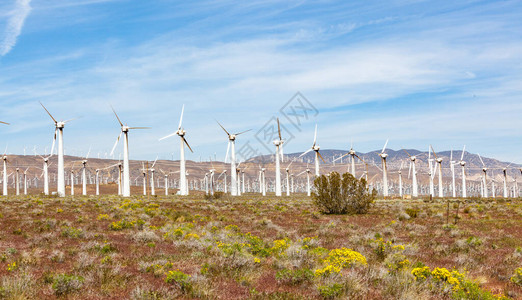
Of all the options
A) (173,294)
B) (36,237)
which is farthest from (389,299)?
(36,237)

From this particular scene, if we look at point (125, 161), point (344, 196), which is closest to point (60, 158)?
point (125, 161)

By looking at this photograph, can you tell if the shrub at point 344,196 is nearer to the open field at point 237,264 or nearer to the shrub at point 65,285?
the open field at point 237,264

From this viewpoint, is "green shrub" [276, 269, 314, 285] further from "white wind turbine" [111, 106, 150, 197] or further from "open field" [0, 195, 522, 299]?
"white wind turbine" [111, 106, 150, 197]

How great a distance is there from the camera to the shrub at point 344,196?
34625mm

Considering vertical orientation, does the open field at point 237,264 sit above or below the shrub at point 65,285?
below

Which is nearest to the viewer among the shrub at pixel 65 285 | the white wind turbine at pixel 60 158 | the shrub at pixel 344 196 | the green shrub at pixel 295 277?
the shrub at pixel 65 285

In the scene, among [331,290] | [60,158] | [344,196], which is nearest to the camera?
[331,290]

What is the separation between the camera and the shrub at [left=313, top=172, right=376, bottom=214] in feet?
114

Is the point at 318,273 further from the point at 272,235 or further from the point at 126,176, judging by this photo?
the point at 126,176

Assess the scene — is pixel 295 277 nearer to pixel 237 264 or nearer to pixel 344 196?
pixel 237 264

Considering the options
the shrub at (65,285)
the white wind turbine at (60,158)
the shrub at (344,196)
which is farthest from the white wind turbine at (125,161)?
the shrub at (65,285)

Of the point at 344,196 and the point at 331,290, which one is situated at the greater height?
the point at 344,196

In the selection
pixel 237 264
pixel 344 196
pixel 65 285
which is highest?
pixel 344 196

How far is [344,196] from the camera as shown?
34.8m
